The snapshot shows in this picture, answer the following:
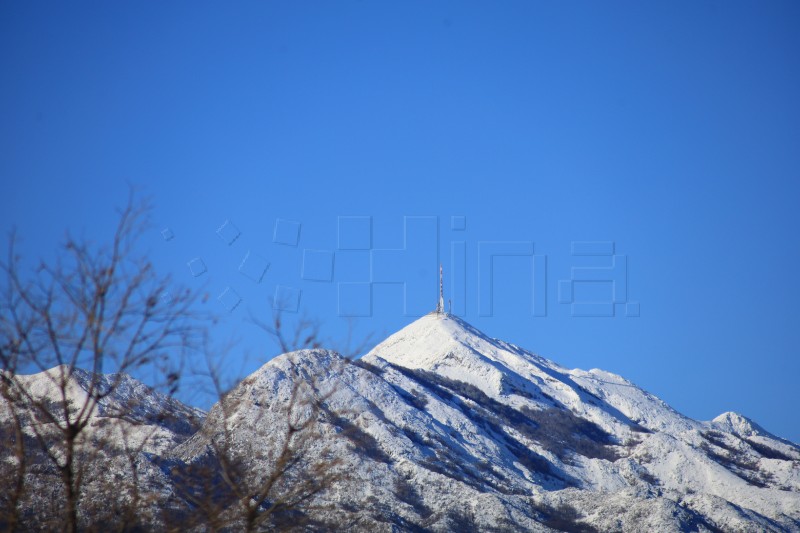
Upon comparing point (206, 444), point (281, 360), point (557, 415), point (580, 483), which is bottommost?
point (580, 483)

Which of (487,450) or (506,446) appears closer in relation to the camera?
(487,450)

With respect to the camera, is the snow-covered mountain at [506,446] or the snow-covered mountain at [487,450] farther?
the snow-covered mountain at [506,446]

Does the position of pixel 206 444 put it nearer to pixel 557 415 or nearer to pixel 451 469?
pixel 451 469

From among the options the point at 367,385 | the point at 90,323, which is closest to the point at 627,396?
the point at 367,385

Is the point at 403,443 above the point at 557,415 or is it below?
below

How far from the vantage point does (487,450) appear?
A: 191 feet

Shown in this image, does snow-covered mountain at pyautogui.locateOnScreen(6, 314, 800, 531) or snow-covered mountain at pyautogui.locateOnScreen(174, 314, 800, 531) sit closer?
snow-covered mountain at pyautogui.locateOnScreen(6, 314, 800, 531)

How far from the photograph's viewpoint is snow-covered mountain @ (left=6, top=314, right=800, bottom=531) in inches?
1688

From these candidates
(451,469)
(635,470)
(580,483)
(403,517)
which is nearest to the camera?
(403,517)

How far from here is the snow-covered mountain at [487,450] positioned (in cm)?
4288

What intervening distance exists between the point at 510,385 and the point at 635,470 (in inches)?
624

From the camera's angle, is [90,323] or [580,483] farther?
[580,483]

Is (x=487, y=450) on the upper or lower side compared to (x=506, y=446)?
lower

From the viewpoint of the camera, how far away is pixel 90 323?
9.13m
